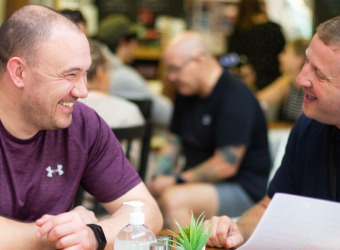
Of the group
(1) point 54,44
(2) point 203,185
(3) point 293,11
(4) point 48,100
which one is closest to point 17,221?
(4) point 48,100

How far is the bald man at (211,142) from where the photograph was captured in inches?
158

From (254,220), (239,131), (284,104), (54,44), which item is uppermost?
(54,44)

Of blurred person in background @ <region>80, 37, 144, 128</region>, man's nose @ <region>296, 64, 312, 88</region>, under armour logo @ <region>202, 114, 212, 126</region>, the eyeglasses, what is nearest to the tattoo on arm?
under armour logo @ <region>202, 114, 212, 126</region>

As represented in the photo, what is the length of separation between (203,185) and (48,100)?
1957 millimetres

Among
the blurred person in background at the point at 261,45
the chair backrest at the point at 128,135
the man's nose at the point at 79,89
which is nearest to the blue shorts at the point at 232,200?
the chair backrest at the point at 128,135

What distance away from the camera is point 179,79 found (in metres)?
4.32

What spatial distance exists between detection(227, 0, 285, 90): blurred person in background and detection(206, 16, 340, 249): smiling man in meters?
3.56

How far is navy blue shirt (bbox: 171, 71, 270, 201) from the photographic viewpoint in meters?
4.03

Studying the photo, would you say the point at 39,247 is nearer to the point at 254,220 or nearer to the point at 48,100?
the point at 48,100

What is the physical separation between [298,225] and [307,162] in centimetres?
68

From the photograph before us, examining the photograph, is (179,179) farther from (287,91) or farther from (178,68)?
(287,91)

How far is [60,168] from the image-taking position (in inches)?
91.6

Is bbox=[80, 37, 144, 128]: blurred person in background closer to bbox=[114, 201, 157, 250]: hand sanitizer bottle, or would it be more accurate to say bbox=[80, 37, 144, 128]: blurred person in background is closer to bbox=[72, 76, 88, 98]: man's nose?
bbox=[72, 76, 88, 98]: man's nose

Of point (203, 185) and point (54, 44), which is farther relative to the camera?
point (203, 185)
